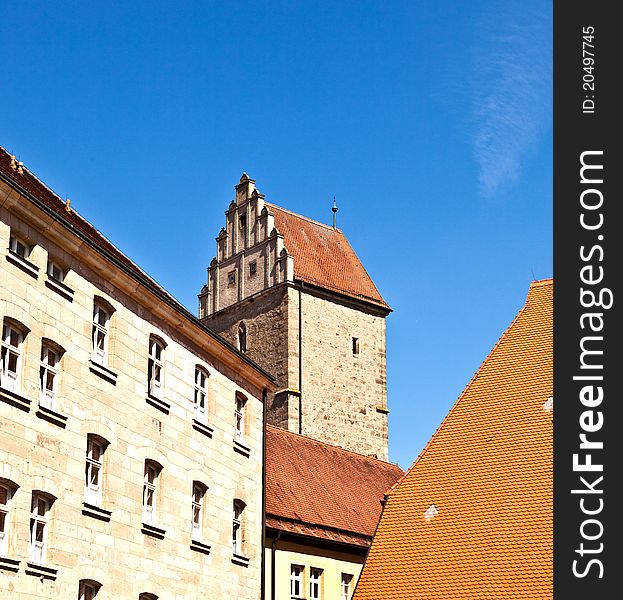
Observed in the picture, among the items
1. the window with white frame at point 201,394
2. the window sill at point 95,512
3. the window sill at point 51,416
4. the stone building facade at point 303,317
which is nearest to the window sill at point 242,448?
the window with white frame at point 201,394

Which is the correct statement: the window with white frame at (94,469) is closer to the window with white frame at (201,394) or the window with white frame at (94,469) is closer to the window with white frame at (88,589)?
the window with white frame at (88,589)

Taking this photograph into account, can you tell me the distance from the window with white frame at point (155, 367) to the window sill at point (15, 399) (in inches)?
196

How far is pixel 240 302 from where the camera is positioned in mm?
55969

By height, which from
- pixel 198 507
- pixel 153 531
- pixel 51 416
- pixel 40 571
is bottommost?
pixel 40 571

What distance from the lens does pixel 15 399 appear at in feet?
67.8

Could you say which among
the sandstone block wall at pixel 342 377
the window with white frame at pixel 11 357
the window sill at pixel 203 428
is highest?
the sandstone block wall at pixel 342 377

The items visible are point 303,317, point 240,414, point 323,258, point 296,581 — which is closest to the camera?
point 240,414

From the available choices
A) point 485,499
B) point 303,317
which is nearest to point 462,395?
point 485,499

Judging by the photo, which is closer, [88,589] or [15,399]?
[15,399]

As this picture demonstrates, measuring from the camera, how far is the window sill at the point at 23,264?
21.0 metres

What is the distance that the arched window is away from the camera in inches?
2176

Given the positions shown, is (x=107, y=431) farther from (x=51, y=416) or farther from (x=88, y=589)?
(x=88, y=589)

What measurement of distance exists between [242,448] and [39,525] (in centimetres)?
941

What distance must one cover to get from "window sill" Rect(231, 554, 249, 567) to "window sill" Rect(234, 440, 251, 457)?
92.5 inches
